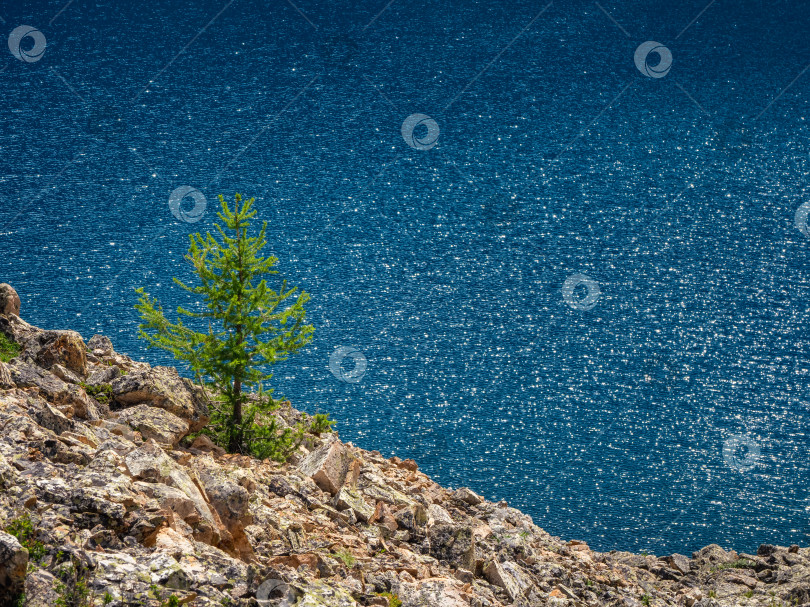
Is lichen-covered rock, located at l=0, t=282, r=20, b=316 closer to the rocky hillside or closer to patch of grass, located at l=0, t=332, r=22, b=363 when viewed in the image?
the rocky hillside

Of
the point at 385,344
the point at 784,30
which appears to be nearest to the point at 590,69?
the point at 784,30

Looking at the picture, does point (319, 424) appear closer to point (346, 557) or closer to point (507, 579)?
point (507, 579)

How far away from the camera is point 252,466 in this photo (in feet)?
26.5

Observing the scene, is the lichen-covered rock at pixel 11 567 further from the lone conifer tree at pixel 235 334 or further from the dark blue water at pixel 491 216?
the dark blue water at pixel 491 216

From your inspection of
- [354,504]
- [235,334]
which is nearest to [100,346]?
[235,334]

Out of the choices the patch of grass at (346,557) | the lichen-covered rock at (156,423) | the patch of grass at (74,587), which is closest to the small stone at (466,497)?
the lichen-covered rock at (156,423)

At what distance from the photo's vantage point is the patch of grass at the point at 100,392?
808 cm

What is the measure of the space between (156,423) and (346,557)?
99.6 inches

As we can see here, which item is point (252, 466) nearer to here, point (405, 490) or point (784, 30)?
point (405, 490)

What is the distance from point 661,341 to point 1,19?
49.3 feet

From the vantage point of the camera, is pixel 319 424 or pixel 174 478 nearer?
pixel 174 478

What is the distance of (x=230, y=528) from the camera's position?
6.16 metres

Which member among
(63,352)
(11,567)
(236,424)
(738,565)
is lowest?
(11,567)

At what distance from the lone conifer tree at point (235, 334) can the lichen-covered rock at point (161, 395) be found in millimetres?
205
